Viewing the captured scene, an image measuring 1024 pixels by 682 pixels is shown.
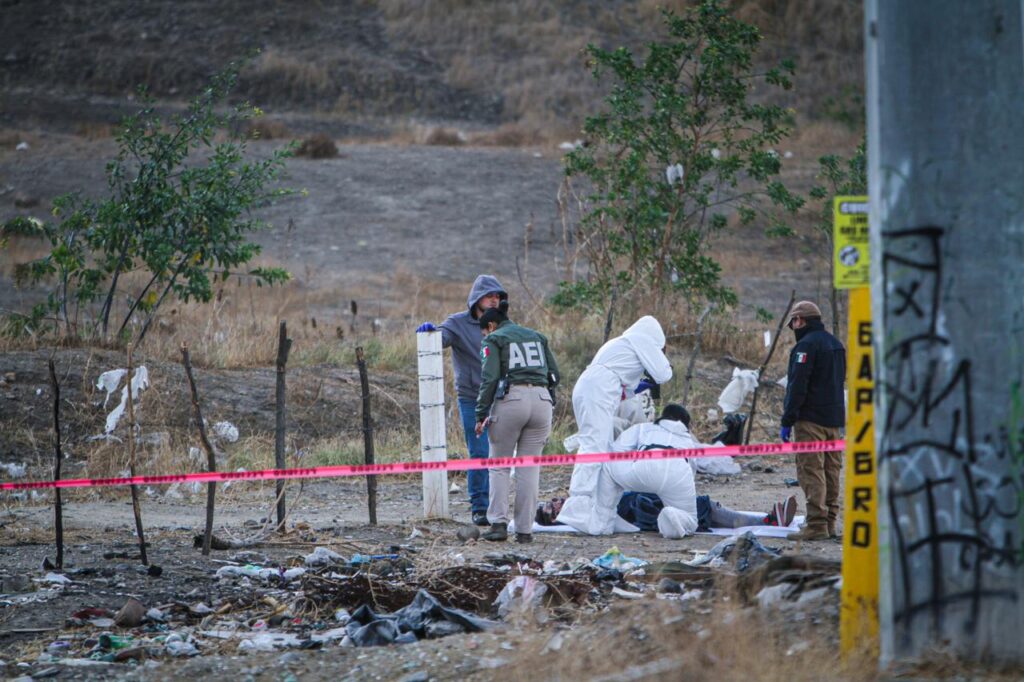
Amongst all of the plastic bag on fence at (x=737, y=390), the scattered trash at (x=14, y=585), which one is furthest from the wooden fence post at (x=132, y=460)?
the plastic bag on fence at (x=737, y=390)

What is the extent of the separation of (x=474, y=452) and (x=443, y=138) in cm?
2859

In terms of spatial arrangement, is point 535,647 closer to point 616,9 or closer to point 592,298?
point 592,298

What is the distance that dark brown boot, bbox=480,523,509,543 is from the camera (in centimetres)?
898

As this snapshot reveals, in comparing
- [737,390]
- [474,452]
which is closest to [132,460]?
[474,452]

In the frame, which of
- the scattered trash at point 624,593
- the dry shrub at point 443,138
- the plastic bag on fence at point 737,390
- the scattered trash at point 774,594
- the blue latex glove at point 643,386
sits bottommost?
the scattered trash at point 624,593

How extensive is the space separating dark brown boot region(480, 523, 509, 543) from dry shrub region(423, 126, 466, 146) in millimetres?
29063

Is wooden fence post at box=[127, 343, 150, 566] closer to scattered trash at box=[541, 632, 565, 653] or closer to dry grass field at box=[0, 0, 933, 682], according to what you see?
dry grass field at box=[0, 0, 933, 682]

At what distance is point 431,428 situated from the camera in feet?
32.4

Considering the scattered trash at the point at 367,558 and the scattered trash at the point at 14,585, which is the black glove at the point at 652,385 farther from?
the scattered trash at the point at 14,585

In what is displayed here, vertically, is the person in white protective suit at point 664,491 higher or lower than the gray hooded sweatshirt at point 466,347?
lower

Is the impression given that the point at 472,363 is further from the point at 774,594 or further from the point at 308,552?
the point at 774,594

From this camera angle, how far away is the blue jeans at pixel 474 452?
9.92 m

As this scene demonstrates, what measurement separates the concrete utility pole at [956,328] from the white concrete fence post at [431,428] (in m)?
5.65

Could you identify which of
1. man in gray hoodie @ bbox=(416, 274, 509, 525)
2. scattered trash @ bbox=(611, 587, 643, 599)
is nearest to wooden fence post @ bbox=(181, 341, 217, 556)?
man in gray hoodie @ bbox=(416, 274, 509, 525)
